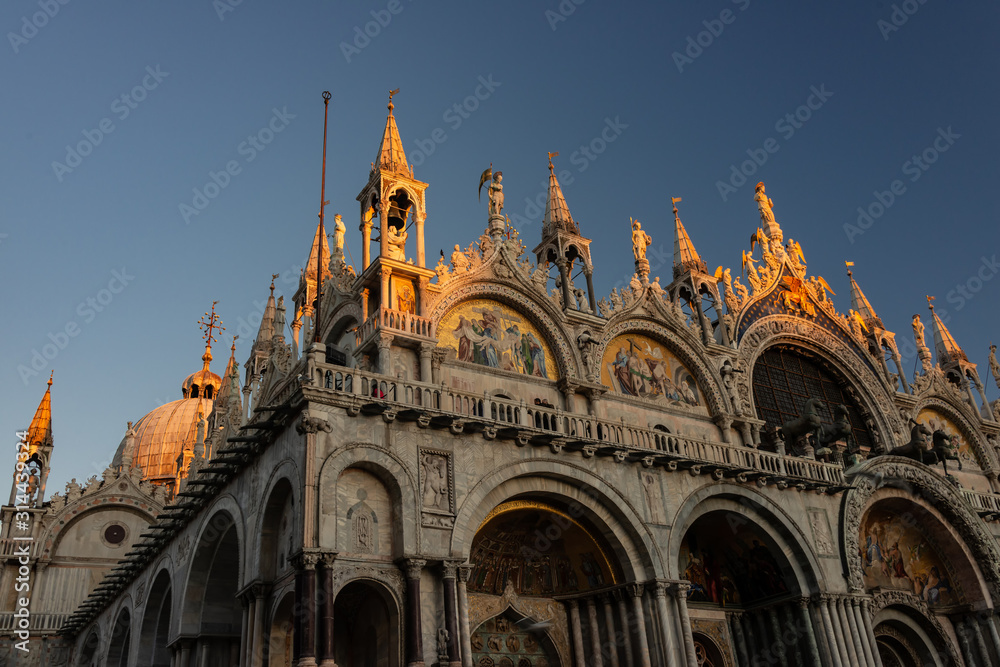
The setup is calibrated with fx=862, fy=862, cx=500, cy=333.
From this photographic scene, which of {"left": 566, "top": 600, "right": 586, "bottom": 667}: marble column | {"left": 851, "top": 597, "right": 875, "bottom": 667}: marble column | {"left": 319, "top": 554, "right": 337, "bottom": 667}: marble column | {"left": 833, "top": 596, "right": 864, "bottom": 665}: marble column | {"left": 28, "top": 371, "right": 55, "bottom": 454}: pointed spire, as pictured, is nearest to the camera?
{"left": 319, "top": 554, "right": 337, "bottom": 667}: marble column

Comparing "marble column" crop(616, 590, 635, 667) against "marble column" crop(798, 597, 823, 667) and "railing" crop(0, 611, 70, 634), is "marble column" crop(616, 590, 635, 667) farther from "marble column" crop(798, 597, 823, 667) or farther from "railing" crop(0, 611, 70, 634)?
"railing" crop(0, 611, 70, 634)

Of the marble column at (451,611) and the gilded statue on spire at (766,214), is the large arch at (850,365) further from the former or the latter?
the marble column at (451,611)

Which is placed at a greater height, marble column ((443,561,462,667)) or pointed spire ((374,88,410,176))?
pointed spire ((374,88,410,176))

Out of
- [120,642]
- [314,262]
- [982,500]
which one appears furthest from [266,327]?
[982,500]

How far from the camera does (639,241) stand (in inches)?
1159

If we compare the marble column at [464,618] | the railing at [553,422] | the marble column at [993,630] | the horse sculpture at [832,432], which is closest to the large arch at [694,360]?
the horse sculpture at [832,432]

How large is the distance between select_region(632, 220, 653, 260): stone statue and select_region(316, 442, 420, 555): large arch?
14157 mm

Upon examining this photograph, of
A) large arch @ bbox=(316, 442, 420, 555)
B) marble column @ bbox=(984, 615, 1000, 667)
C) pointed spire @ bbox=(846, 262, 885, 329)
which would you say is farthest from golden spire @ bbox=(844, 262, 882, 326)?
large arch @ bbox=(316, 442, 420, 555)

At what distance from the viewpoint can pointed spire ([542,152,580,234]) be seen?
2818 cm

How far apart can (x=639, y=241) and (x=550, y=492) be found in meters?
12.3

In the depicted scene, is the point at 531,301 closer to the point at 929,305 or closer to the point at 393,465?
the point at 393,465

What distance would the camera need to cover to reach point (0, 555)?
35.2 metres

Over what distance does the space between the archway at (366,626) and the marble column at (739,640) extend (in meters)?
10.9

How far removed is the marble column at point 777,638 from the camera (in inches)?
899
